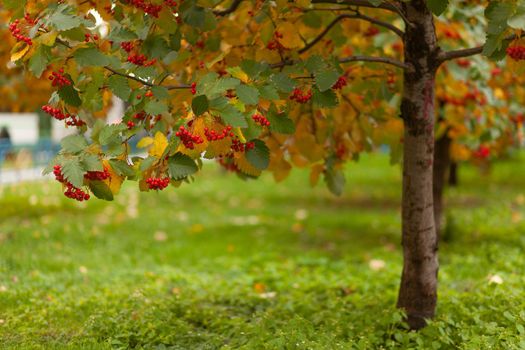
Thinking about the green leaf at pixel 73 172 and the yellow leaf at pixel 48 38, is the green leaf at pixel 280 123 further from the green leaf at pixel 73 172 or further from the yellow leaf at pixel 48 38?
the yellow leaf at pixel 48 38

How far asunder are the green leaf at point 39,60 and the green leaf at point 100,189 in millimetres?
556

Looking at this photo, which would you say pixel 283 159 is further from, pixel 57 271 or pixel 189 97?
pixel 57 271

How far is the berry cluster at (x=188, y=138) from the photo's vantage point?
10.2ft

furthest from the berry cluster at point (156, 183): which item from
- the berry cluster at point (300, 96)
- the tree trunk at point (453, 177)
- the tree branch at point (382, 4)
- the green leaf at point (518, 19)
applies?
the tree trunk at point (453, 177)

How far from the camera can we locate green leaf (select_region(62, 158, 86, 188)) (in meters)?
2.95

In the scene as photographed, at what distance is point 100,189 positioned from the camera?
3203 mm

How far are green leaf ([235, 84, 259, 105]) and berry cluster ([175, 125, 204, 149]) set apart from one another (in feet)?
0.97

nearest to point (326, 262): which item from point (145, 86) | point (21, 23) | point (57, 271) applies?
point (57, 271)

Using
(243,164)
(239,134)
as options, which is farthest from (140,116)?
(239,134)

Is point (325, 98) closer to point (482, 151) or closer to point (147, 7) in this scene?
point (147, 7)

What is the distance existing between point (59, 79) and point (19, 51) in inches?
8.6

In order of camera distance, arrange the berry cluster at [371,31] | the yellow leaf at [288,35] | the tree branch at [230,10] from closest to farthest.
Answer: the yellow leaf at [288,35], the tree branch at [230,10], the berry cluster at [371,31]

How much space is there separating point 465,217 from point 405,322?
6652 millimetres

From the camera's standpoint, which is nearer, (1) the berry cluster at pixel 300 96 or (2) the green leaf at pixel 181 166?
(2) the green leaf at pixel 181 166
